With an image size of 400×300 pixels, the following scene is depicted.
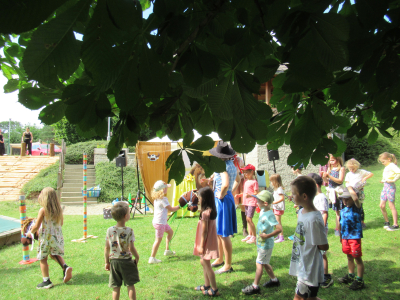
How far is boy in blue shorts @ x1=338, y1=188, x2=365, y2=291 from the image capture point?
142 inches

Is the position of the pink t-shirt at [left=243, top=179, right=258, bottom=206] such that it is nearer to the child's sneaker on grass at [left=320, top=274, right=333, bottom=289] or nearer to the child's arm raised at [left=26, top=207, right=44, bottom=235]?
the child's sneaker on grass at [left=320, top=274, right=333, bottom=289]

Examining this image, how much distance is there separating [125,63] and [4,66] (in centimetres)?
131

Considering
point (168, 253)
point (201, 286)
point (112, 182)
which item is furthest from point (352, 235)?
point (112, 182)

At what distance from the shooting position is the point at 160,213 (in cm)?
522

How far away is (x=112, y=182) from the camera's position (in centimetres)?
1512

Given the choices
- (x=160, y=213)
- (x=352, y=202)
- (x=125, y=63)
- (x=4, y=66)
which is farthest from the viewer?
(x=160, y=213)

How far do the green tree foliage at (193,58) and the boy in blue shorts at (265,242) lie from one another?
2.42m

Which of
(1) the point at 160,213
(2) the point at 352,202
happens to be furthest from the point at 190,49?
(1) the point at 160,213

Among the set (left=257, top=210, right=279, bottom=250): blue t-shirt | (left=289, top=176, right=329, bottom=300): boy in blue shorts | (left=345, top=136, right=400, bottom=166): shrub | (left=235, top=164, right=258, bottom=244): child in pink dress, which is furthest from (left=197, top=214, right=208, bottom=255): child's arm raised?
(left=345, top=136, right=400, bottom=166): shrub

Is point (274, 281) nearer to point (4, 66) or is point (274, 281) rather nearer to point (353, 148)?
point (4, 66)

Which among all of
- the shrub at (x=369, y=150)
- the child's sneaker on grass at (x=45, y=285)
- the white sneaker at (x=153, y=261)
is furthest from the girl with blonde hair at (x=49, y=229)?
the shrub at (x=369, y=150)

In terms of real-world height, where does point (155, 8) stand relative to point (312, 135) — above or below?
above

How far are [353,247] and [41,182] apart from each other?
1482 cm

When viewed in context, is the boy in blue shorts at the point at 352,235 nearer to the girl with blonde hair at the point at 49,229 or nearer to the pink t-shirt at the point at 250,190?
the pink t-shirt at the point at 250,190
